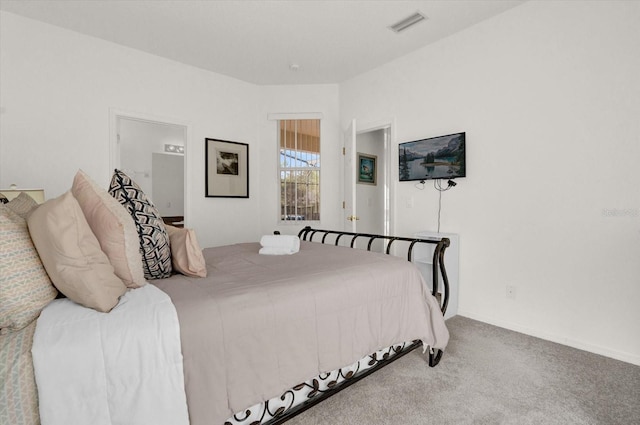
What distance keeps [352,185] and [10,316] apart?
311cm

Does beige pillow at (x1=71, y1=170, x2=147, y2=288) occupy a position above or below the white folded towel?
above

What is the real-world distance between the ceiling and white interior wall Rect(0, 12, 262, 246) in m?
0.19

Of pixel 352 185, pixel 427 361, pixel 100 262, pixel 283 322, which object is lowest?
pixel 427 361

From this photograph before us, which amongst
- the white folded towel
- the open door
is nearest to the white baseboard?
the open door

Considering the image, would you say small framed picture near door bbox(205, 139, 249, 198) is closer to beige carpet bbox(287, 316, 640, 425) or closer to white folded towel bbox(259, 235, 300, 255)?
white folded towel bbox(259, 235, 300, 255)

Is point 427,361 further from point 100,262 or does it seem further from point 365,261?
point 100,262

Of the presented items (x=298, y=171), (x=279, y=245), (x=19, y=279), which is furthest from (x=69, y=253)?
(x=298, y=171)

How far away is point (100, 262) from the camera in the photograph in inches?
42.6

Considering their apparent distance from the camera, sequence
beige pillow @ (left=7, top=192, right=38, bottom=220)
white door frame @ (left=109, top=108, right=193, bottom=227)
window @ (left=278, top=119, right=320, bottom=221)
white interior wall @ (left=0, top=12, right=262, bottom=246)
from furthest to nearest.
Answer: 1. window @ (left=278, top=119, right=320, bottom=221)
2. white door frame @ (left=109, top=108, right=193, bottom=227)
3. white interior wall @ (left=0, top=12, right=262, bottom=246)
4. beige pillow @ (left=7, top=192, right=38, bottom=220)

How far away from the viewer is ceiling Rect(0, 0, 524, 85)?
273 cm

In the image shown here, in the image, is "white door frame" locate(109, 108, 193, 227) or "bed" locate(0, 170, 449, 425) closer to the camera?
"bed" locate(0, 170, 449, 425)

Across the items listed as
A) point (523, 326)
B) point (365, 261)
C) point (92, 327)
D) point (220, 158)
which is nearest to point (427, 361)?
point (365, 261)

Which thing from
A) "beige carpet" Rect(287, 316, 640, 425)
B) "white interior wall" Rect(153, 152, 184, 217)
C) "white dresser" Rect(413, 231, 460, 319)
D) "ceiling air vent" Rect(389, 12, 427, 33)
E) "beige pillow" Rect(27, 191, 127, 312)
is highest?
"ceiling air vent" Rect(389, 12, 427, 33)

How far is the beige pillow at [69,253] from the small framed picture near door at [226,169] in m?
3.14
